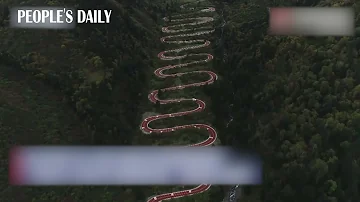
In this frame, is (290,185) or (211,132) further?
(211,132)

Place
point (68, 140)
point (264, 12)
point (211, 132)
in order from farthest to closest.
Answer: point (264, 12) → point (211, 132) → point (68, 140)

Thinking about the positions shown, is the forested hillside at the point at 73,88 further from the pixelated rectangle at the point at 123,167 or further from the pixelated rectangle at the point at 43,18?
the pixelated rectangle at the point at 43,18

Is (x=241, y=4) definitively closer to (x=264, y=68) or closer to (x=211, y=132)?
(x=264, y=68)

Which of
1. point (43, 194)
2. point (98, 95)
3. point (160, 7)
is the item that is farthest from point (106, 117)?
point (160, 7)

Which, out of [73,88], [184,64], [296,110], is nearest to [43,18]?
[73,88]

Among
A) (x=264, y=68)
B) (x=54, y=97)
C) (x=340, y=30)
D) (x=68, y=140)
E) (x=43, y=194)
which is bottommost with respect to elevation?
(x=43, y=194)
